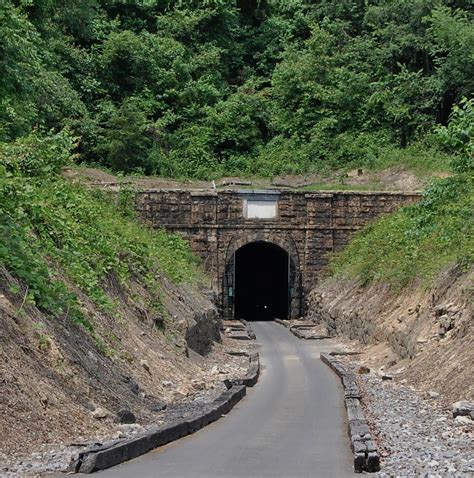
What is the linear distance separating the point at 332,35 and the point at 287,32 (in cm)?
362

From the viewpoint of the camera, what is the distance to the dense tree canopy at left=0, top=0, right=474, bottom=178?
41938 millimetres

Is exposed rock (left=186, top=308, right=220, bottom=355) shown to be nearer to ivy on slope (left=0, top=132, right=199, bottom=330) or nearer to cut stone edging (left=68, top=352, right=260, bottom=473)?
ivy on slope (left=0, top=132, right=199, bottom=330)

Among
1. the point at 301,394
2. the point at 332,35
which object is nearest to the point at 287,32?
the point at 332,35

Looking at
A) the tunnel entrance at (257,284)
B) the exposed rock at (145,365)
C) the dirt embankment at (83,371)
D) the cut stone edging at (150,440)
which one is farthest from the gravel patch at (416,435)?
the tunnel entrance at (257,284)

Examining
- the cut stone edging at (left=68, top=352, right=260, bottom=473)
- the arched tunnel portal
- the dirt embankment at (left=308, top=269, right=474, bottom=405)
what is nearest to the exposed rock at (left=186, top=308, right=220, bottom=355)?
the dirt embankment at (left=308, top=269, right=474, bottom=405)

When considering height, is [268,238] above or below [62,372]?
above

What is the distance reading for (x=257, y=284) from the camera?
44.0 metres

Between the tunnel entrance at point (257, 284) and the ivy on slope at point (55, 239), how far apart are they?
19.1 metres

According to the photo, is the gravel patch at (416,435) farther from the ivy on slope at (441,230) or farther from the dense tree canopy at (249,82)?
the dense tree canopy at (249,82)

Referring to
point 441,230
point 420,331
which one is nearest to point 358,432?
point 420,331

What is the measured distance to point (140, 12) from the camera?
50750mm

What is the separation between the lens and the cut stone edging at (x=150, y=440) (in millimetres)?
7535

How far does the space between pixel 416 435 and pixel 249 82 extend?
3922cm

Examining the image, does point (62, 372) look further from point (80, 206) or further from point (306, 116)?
point (306, 116)
